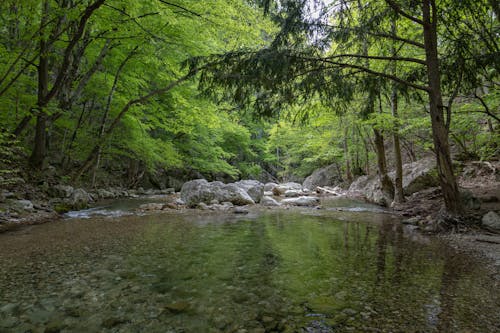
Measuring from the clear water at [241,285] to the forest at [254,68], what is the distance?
255cm

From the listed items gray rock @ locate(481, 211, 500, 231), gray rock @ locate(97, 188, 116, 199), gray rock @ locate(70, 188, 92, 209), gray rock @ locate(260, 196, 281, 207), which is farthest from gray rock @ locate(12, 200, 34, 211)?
gray rock @ locate(481, 211, 500, 231)

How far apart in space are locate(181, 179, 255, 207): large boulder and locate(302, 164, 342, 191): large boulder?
12209 millimetres

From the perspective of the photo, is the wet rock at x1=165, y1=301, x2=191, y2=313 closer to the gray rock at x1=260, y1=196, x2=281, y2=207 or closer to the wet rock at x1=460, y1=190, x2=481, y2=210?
the wet rock at x1=460, y1=190, x2=481, y2=210

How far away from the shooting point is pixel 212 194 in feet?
33.1

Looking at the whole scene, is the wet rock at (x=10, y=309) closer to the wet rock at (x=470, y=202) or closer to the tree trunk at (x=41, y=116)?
the wet rock at (x=470, y=202)

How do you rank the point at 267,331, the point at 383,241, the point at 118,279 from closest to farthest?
the point at 267,331 → the point at 118,279 → the point at 383,241

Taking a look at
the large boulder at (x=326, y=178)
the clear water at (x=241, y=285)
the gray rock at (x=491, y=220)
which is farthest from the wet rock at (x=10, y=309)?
the large boulder at (x=326, y=178)

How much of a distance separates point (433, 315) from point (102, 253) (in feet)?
11.9

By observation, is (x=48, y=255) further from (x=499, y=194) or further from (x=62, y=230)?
(x=499, y=194)

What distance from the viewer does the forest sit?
4.94 m

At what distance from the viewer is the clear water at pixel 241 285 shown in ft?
6.05

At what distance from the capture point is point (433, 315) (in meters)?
1.88

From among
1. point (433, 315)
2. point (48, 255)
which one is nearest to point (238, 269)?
point (433, 315)

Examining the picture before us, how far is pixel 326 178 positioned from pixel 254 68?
18679mm
